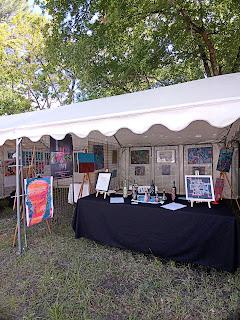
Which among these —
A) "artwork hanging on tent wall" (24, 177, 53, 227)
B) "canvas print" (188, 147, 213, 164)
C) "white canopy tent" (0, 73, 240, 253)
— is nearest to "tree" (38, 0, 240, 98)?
"canvas print" (188, 147, 213, 164)

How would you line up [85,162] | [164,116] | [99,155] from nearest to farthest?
[164,116]
[85,162]
[99,155]

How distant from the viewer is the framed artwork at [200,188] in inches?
112

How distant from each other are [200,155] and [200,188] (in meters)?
3.08

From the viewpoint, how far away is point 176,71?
796cm

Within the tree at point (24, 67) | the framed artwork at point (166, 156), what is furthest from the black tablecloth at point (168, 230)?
the tree at point (24, 67)

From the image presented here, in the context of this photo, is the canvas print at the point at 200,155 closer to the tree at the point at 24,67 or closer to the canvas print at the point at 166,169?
the canvas print at the point at 166,169

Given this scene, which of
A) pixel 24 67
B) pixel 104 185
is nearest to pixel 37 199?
pixel 104 185

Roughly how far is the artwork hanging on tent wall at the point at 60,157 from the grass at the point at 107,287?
48.9 inches

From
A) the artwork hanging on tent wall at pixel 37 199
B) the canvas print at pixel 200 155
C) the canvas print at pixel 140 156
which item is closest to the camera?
the artwork hanging on tent wall at pixel 37 199

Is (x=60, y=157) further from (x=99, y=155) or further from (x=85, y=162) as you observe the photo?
(x=99, y=155)

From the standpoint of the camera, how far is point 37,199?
3.36m

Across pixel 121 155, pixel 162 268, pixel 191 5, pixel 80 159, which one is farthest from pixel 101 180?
pixel 191 5

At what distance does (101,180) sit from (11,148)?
331 cm

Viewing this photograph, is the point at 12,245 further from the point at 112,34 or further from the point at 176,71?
the point at 176,71
